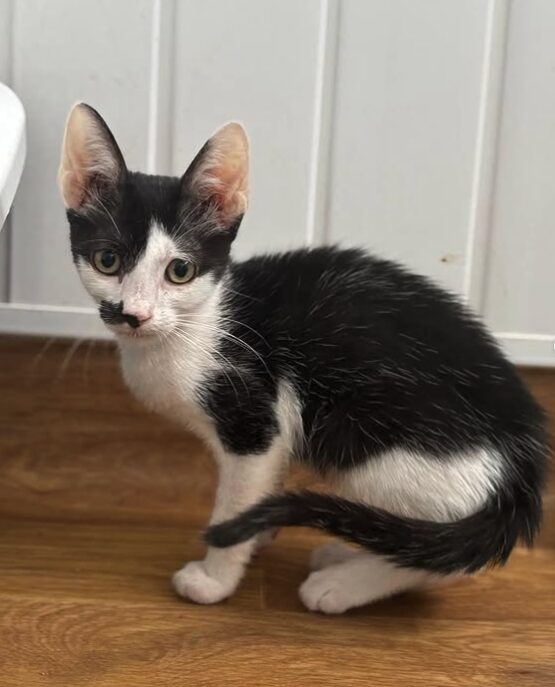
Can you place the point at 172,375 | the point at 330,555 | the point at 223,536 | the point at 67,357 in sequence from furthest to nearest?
the point at 67,357
the point at 330,555
the point at 172,375
the point at 223,536

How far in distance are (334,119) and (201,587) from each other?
630 mm

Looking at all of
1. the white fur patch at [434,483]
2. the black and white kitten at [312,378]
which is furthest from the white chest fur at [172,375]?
the white fur patch at [434,483]

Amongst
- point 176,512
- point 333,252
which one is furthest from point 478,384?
point 176,512

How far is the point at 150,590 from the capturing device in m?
1.15

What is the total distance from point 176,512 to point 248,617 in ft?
1.09

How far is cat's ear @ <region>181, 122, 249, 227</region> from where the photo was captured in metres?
1.02

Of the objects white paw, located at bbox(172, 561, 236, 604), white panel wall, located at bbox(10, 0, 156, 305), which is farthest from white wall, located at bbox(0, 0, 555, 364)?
white paw, located at bbox(172, 561, 236, 604)

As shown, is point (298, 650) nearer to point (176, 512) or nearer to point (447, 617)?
point (447, 617)

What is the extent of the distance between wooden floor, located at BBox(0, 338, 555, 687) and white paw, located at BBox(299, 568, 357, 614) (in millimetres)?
14

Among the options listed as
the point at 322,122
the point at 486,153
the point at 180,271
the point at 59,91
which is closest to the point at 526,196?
the point at 486,153

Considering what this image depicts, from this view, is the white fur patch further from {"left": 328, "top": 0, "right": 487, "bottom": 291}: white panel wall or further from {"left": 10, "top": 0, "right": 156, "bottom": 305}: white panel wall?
{"left": 10, "top": 0, "right": 156, "bottom": 305}: white panel wall

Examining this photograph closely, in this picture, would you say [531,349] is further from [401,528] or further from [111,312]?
[111,312]

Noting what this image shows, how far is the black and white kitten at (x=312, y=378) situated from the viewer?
1018 mm

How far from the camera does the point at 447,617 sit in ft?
3.76
